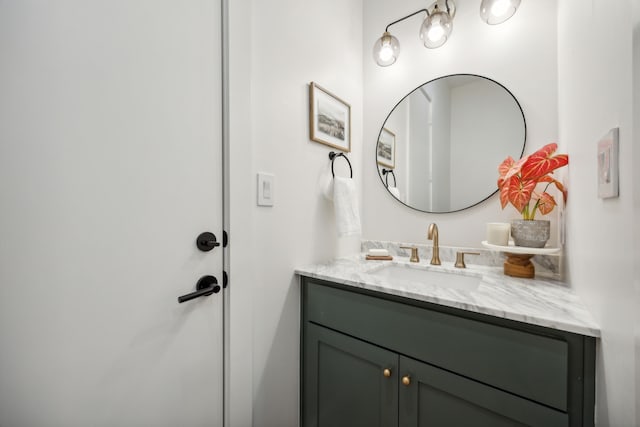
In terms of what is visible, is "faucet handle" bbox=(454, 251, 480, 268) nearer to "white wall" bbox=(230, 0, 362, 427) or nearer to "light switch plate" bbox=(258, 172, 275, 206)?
"white wall" bbox=(230, 0, 362, 427)

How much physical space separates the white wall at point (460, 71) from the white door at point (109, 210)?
0.99 metres

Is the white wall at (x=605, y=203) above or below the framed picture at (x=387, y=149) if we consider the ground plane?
below

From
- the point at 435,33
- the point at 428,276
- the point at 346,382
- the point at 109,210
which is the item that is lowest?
the point at 346,382

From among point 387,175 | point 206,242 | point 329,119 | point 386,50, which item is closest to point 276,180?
point 206,242

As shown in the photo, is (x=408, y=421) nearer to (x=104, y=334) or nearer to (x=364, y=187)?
(x=104, y=334)

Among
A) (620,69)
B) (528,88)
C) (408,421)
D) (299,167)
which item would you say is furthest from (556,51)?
(408,421)

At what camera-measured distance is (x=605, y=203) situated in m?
0.49

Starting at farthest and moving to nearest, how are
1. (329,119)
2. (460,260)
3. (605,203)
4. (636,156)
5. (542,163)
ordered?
(329,119)
(460,260)
(542,163)
(605,203)
(636,156)

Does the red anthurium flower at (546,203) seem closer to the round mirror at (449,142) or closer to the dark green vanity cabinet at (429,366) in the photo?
the round mirror at (449,142)

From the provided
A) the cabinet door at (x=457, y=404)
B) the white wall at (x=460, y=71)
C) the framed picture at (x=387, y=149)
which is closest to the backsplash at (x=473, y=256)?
the white wall at (x=460, y=71)

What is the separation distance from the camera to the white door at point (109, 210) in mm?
506

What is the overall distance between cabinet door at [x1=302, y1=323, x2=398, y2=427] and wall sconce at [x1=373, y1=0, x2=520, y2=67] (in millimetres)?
1440

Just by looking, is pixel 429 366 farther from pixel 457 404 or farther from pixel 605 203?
pixel 605 203

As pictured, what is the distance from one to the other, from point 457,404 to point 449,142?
1133mm
